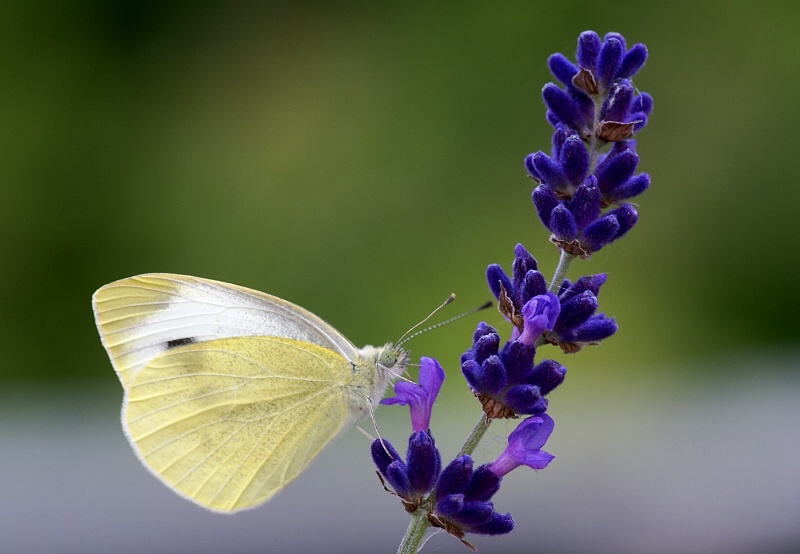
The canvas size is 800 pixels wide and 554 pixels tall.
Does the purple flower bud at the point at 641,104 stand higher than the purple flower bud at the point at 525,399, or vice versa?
the purple flower bud at the point at 641,104

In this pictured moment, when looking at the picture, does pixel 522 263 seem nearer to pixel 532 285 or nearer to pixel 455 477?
pixel 532 285

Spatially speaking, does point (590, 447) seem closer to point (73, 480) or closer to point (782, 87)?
point (782, 87)

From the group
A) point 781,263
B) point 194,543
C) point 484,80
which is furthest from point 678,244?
point 194,543

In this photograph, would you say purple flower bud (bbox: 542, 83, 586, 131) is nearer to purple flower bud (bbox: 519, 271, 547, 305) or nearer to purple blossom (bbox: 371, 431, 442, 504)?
purple flower bud (bbox: 519, 271, 547, 305)

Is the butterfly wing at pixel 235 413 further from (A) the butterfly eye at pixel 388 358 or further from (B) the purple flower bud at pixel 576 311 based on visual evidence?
(B) the purple flower bud at pixel 576 311

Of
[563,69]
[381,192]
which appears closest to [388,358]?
[563,69]

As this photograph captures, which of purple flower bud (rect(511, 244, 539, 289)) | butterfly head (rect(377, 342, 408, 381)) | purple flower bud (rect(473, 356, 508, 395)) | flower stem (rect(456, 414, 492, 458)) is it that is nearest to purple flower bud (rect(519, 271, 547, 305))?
purple flower bud (rect(511, 244, 539, 289))

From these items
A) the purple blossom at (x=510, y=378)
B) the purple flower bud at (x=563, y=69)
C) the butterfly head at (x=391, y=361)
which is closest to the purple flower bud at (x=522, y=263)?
the purple blossom at (x=510, y=378)
